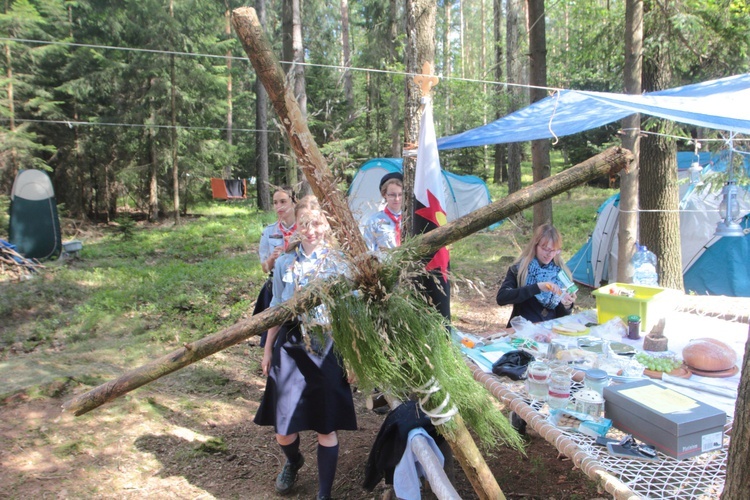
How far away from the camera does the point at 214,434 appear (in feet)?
11.9

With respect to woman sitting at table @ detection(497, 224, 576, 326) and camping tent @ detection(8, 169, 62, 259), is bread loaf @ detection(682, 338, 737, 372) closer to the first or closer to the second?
woman sitting at table @ detection(497, 224, 576, 326)

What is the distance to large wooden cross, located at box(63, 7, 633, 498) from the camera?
1.32 m

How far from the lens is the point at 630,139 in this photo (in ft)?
15.6

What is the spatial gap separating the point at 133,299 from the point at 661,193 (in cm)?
674

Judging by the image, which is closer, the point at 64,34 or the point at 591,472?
the point at 591,472

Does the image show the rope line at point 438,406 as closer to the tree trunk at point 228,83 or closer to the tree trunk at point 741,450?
the tree trunk at point 741,450


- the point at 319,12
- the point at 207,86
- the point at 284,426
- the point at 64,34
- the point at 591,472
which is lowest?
the point at 284,426

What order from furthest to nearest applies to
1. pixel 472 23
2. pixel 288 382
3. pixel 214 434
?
1. pixel 472 23
2. pixel 214 434
3. pixel 288 382

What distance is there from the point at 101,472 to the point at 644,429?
2997 millimetres

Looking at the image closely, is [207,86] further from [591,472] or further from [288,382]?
[591,472]

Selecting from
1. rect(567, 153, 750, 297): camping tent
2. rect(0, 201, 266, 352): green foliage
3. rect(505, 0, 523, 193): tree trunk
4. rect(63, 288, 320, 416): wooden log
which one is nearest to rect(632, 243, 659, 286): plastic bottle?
rect(567, 153, 750, 297): camping tent

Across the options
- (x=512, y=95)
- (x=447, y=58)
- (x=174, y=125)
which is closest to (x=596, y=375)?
(x=512, y=95)

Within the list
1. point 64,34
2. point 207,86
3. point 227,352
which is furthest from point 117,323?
point 64,34

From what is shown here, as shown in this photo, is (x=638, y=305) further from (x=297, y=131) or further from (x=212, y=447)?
(x=212, y=447)
